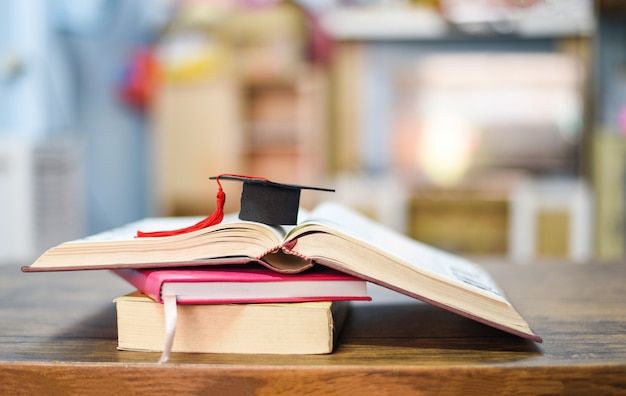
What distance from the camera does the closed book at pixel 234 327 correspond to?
559 mm

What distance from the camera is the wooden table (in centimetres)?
51

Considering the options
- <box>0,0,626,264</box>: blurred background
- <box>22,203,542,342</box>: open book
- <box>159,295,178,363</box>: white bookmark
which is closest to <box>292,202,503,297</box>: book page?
Result: <box>22,203,542,342</box>: open book

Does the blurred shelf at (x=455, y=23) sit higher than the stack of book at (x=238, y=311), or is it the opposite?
the blurred shelf at (x=455, y=23)

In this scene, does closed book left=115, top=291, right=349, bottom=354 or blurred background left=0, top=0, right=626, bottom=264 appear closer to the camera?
closed book left=115, top=291, right=349, bottom=354

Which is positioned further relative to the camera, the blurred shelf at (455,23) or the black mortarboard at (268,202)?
the blurred shelf at (455,23)

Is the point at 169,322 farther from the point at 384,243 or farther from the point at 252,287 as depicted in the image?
the point at 384,243

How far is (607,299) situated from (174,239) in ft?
1.66

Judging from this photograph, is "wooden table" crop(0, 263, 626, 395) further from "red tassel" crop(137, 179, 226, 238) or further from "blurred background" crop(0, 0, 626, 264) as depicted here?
"blurred background" crop(0, 0, 626, 264)

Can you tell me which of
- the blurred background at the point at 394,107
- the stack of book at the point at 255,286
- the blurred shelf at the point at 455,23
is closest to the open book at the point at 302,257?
the stack of book at the point at 255,286

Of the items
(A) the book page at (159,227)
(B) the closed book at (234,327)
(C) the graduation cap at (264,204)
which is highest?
(C) the graduation cap at (264,204)

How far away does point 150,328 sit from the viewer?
1.88ft

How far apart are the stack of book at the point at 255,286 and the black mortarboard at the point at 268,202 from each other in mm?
20

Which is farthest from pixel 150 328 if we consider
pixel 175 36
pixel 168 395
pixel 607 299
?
pixel 175 36

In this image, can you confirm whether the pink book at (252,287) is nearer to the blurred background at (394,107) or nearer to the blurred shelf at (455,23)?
the blurred background at (394,107)
